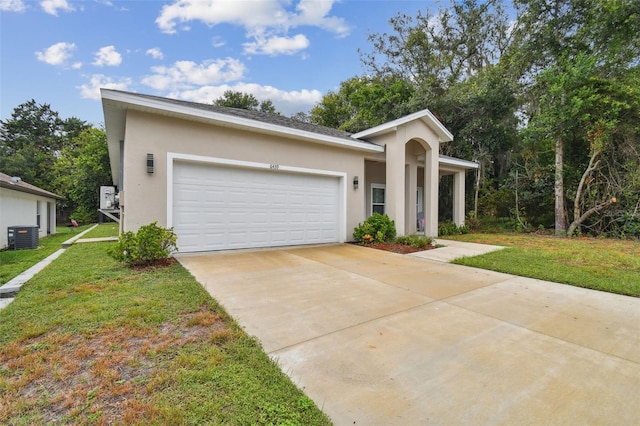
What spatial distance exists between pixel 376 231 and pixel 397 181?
1.89m

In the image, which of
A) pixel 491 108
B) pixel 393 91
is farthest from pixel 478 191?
pixel 393 91

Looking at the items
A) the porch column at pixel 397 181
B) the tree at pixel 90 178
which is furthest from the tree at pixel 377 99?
the tree at pixel 90 178

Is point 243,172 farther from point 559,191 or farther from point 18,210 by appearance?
point 559,191

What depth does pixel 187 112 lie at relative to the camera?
657 centimetres

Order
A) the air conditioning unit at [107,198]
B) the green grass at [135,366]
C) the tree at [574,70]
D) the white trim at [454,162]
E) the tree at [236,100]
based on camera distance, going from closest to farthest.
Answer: the green grass at [135,366] → the air conditioning unit at [107,198] → the tree at [574,70] → the white trim at [454,162] → the tree at [236,100]

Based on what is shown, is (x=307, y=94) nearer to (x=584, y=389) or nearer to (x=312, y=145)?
(x=312, y=145)

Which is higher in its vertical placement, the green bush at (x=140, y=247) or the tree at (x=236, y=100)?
the tree at (x=236, y=100)

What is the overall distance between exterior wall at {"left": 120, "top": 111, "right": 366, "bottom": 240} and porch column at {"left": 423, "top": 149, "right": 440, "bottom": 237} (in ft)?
15.8

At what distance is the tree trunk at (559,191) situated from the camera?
12.4 meters

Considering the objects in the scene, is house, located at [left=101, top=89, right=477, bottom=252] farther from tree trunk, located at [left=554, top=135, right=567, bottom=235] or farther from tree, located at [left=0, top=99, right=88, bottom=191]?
tree, located at [left=0, top=99, right=88, bottom=191]

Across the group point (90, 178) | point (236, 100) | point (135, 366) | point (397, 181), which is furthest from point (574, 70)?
point (90, 178)

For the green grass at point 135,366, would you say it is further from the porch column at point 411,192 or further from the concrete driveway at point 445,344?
the porch column at point 411,192

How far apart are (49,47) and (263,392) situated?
1499 cm

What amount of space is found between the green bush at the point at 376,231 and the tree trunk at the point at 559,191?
8333 mm
